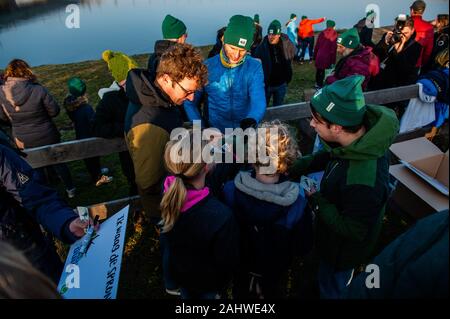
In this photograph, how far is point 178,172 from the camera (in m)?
1.95

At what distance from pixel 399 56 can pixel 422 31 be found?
104 cm

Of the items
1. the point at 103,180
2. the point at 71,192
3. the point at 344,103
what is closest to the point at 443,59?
the point at 344,103

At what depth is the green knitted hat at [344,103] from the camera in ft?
6.88

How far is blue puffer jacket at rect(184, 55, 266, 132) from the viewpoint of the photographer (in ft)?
10.8

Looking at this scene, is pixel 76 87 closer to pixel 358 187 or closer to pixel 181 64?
pixel 181 64

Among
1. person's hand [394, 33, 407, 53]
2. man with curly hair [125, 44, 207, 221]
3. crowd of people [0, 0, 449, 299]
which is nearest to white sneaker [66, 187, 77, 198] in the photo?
crowd of people [0, 0, 449, 299]

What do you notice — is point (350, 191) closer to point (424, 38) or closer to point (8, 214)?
point (8, 214)

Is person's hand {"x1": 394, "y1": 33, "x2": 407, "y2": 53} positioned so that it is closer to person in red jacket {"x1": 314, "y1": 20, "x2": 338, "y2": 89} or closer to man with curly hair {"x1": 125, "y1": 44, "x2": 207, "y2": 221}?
person in red jacket {"x1": 314, "y1": 20, "x2": 338, "y2": 89}

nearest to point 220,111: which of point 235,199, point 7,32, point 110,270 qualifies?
point 235,199

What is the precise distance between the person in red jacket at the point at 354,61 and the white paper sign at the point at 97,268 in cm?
415

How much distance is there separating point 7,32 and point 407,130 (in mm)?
29657

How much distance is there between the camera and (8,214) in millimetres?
1938

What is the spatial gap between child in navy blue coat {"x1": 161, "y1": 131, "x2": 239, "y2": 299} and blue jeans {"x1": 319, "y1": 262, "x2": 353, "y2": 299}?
1.06 metres

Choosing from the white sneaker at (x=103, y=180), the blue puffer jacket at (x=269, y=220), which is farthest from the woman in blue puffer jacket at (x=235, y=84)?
the white sneaker at (x=103, y=180)
